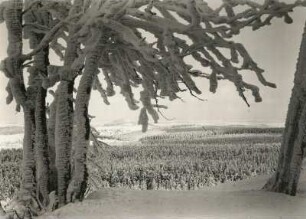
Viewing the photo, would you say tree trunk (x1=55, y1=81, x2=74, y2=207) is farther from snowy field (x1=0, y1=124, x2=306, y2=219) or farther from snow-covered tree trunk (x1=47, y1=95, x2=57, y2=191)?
snowy field (x1=0, y1=124, x2=306, y2=219)

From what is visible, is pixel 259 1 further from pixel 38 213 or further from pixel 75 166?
pixel 38 213

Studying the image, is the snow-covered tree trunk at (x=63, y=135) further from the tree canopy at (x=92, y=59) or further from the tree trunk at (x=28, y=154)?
the tree trunk at (x=28, y=154)

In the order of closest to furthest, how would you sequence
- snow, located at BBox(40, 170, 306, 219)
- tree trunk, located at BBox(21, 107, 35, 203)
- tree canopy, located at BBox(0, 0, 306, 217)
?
tree canopy, located at BBox(0, 0, 306, 217) < snow, located at BBox(40, 170, 306, 219) < tree trunk, located at BBox(21, 107, 35, 203)

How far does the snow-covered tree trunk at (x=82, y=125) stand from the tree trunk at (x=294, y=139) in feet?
5.52

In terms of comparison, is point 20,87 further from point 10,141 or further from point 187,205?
point 187,205

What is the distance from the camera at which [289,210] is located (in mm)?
4867

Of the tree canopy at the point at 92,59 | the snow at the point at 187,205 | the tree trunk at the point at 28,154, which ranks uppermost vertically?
the tree canopy at the point at 92,59

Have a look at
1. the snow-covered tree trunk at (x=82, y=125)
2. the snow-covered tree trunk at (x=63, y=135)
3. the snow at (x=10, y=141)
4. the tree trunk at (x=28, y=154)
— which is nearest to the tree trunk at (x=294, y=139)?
the snow-covered tree trunk at (x=82, y=125)

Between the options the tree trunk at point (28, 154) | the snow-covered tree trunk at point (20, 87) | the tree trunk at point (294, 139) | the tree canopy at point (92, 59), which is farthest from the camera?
the tree trunk at point (28, 154)

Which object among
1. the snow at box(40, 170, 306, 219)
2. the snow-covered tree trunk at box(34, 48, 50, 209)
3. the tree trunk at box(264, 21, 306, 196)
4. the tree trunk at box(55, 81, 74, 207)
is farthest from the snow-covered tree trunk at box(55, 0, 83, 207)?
the tree trunk at box(264, 21, 306, 196)

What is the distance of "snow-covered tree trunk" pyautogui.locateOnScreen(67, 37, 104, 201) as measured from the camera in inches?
195

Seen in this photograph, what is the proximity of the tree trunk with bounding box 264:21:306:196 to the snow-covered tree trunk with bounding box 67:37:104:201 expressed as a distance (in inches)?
66.3

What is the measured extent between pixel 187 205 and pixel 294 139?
44.3 inches

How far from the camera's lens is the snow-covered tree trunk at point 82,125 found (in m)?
4.95
